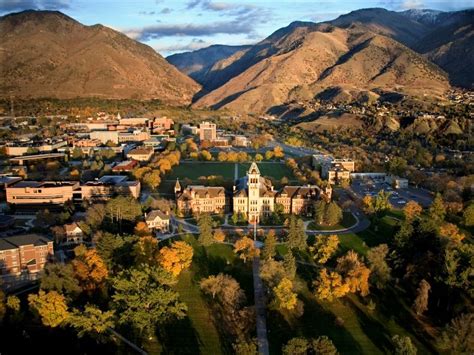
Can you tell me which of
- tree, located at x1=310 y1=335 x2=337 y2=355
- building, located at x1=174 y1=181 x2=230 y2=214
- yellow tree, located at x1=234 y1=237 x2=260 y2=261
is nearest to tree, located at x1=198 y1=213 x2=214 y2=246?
yellow tree, located at x1=234 y1=237 x2=260 y2=261

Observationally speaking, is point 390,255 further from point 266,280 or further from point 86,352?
point 86,352

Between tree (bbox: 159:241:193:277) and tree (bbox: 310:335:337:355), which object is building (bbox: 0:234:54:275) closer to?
tree (bbox: 159:241:193:277)

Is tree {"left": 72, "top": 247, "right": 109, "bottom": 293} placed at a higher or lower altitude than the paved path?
higher

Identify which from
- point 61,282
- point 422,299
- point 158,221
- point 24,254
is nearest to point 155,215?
point 158,221

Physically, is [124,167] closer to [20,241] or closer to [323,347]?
[20,241]

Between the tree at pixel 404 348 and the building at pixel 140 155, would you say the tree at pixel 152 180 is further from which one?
the tree at pixel 404 348

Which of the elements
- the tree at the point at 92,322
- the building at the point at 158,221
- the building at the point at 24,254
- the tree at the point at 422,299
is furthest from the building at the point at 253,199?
the tree at the point at 92,322

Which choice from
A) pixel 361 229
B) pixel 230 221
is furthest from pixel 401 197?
pixel 230 221
